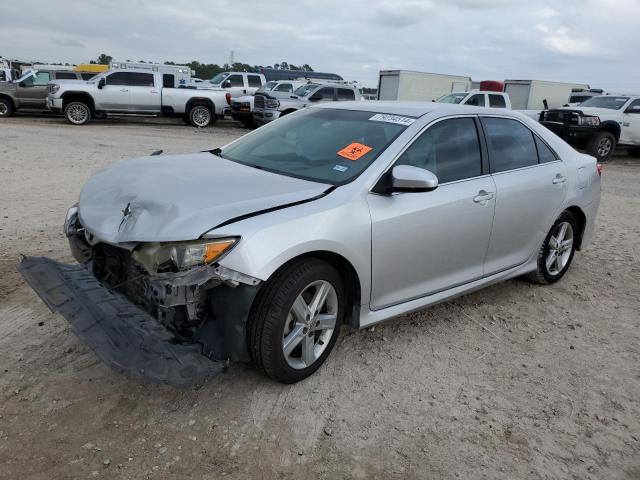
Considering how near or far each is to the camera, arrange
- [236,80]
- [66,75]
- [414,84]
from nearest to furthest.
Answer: [66,75] → [414,84] → [236,80]

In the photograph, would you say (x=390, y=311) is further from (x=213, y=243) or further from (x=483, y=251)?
(x=213, y=243)

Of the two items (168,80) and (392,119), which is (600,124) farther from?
(168,80)

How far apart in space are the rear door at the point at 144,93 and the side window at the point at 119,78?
0.10m

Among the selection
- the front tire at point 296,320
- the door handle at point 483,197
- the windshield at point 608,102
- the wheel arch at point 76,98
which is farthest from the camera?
the wheel arch at point 76,98

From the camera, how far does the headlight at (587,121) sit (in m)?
14.8

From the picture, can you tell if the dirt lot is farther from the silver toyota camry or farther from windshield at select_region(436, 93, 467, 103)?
windshield at select_region(436, 93, 467, 103)

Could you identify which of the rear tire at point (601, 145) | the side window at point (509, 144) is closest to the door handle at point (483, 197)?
the side window at point (509, 144)

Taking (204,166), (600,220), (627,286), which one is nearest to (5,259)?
(204,166)

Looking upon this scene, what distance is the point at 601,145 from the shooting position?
15.4m

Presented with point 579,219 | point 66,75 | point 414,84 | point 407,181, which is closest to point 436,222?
point 407,181

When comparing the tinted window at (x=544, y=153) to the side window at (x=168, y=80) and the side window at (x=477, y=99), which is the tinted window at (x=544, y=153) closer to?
the side window at (x=477, y=99)

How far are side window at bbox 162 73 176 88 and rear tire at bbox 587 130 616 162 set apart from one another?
13.6 metres

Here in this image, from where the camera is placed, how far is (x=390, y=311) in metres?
3.55

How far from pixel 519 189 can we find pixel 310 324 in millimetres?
2170
